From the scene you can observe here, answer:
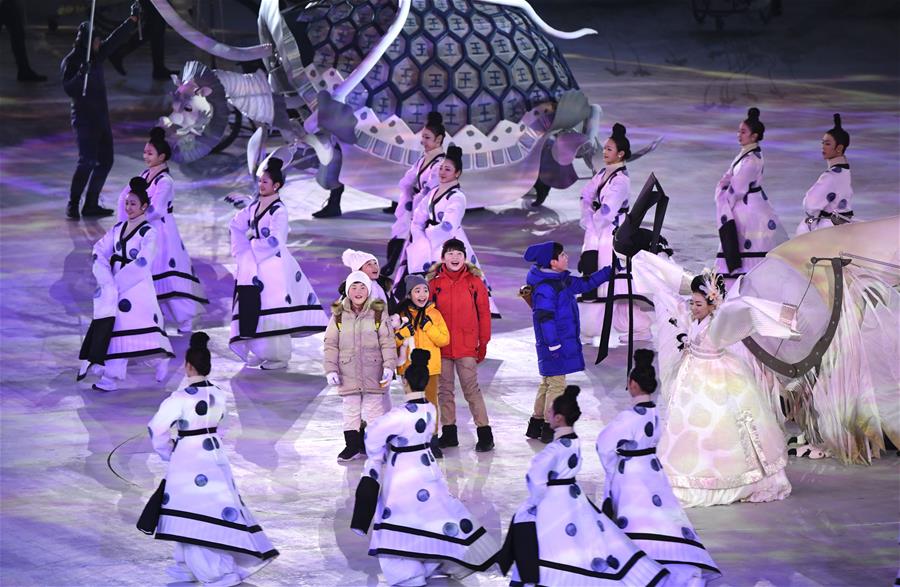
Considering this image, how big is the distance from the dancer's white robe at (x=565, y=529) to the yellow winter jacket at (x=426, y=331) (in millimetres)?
2083

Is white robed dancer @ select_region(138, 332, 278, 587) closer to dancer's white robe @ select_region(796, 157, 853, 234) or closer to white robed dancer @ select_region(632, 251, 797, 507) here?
white robed dancer @ select_region(632, 251, 797, 507)

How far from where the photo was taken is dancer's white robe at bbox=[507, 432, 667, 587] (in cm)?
654

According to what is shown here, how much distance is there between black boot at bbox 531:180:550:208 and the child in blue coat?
6.45 meters

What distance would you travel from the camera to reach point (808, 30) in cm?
2386

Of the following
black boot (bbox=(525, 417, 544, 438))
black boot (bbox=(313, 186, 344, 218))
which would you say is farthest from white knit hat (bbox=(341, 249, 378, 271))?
black boot (bbox=(313, 186, 344, 218))

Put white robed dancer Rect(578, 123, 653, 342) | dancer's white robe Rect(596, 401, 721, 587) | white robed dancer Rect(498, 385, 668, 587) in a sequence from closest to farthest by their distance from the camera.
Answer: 1. white robed dancer Rect(498, 385, 668, 587)
2. dancer's white robe Rect(596, 401, 721, 587)
3. white robed dancer Rect(578, 123, 653, 342)

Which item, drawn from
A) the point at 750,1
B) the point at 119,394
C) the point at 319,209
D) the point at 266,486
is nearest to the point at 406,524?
the point at 266,486

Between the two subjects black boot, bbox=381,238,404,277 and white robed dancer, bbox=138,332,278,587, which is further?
black boot, bbox=381,238,404,277

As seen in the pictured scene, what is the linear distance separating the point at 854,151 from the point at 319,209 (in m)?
6.16

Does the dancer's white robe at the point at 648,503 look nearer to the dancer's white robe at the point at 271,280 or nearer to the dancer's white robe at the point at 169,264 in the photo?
the dancer's white robe at the point at 271,280

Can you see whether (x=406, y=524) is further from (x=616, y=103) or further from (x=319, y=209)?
(x=616, y=103)

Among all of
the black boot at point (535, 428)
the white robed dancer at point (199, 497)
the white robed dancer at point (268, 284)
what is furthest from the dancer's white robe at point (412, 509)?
the white robed dancer at point (268, 284)

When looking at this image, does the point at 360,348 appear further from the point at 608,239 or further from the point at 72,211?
the point at 72,211

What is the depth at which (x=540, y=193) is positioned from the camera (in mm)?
15320
